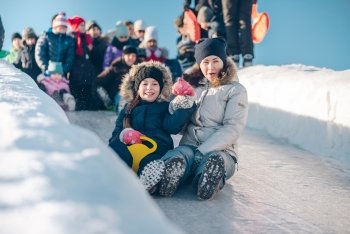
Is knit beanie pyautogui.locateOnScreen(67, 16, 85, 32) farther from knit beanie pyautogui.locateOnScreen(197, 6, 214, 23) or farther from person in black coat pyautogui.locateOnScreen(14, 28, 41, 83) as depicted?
knit beanie pyautogui.locateOnScreen(197, 6, 214, 23)

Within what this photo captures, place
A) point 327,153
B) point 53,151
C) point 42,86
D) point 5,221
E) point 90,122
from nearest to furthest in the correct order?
point 5,221 < point 53,151 < point 327,153 < point 90,122 < point 42,86

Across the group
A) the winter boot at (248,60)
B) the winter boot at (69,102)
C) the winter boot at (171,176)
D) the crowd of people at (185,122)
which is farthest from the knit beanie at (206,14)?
the winter boot at (171,176)

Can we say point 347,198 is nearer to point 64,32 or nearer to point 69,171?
point 69,171

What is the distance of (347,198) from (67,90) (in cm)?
432

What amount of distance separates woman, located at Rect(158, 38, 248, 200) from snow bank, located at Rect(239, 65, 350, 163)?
4.13 feet

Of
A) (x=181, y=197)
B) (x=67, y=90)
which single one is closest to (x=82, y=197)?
(x=181, y=197)

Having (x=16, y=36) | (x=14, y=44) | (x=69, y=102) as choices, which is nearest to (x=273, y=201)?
(x=69, y=102)

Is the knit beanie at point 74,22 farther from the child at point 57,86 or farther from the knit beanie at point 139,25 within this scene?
the knit beanie at point 139,25

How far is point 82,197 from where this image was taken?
98 centimetres

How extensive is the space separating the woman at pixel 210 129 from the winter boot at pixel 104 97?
3014 millimetres

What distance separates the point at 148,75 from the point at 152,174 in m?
0.89

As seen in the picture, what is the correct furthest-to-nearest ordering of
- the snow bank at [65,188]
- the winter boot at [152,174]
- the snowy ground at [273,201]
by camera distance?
the winter boot at [152,174] → the snowy ground at [273,201] → the snow bank at [65,188]

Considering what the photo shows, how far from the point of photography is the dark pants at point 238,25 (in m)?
6.53

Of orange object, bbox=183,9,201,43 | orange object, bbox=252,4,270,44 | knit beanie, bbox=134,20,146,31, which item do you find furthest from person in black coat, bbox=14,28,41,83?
orange object, bbox=252,4,270,44
